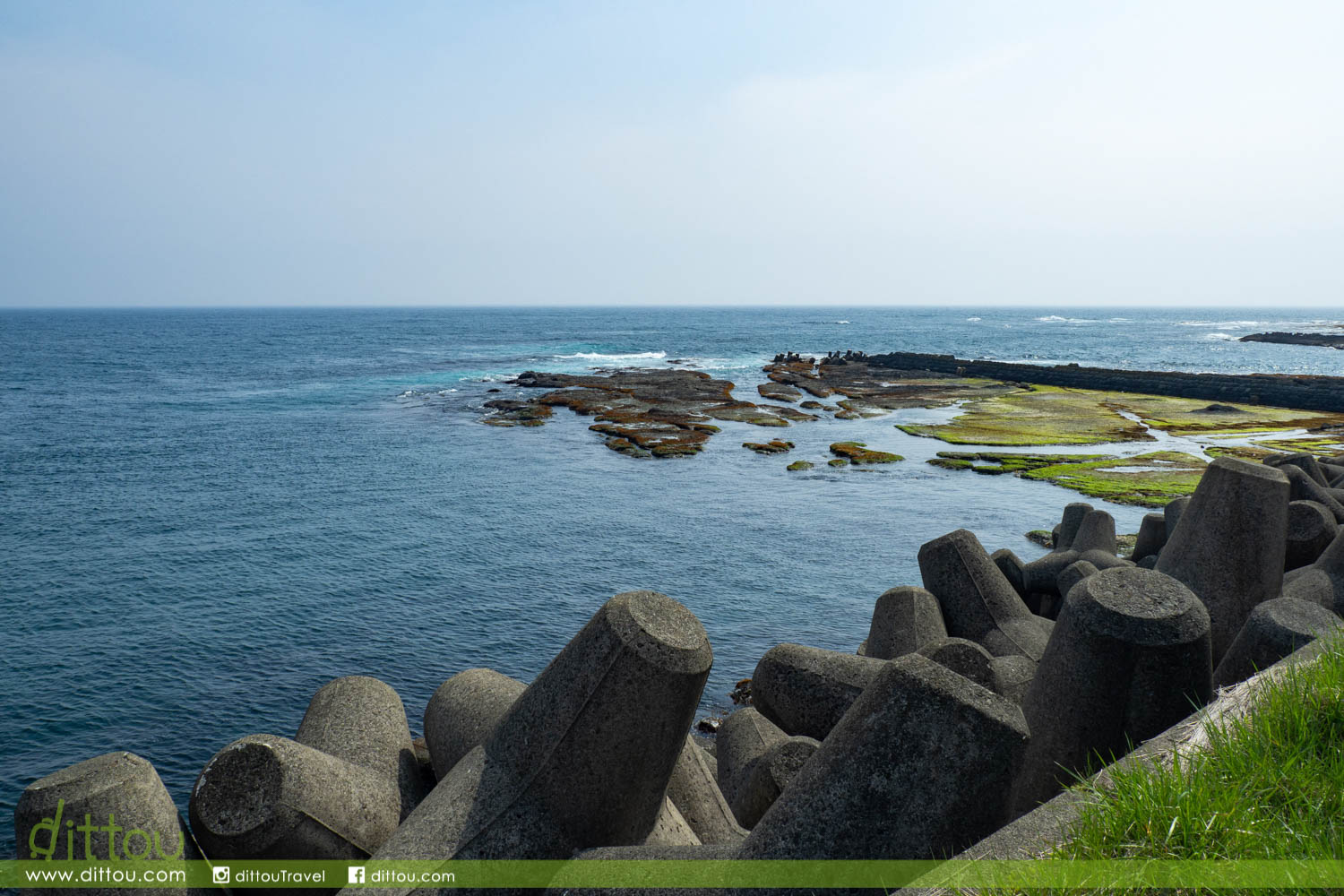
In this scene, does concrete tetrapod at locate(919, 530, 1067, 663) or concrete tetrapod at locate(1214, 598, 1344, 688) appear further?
concrete tetrapod at locate(919, 530, 1067, 663)

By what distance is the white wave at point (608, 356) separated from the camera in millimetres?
98125

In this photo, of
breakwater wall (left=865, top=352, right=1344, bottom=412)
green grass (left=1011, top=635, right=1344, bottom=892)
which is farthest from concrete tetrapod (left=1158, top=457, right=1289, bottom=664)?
breakwater wall (left=865, top=352, right=1344, bottom=412)

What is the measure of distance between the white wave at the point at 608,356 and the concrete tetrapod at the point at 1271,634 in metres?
92.2

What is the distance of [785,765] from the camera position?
6.64 meters

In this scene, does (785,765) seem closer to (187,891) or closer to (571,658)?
(571,658)

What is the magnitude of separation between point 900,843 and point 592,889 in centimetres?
161

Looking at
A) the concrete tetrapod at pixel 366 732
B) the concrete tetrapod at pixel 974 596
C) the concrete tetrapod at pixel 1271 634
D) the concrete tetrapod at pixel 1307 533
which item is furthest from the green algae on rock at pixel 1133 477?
the concrete tetrapod at pixel 366 732

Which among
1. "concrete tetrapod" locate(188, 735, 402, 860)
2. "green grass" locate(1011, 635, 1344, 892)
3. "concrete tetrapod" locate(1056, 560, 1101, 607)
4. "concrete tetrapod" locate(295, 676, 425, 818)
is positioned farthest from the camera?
"concrete tetrapod" locate(1056, 560, 1101, 607)

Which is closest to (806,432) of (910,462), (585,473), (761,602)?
(910,462)

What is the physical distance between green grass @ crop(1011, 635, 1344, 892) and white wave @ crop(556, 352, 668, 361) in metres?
94.6

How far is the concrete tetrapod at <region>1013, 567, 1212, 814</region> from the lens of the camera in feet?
17.6

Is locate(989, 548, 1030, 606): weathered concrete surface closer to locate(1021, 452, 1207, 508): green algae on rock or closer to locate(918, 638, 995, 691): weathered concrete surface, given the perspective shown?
locate(918, 638, 995, 691): weathered concrete surface

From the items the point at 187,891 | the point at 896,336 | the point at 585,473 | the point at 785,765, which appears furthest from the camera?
the point at 896,336

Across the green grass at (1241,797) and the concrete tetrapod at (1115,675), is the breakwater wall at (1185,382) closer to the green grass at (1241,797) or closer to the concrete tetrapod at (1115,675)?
the concrete tetrapod at (1115,675)
